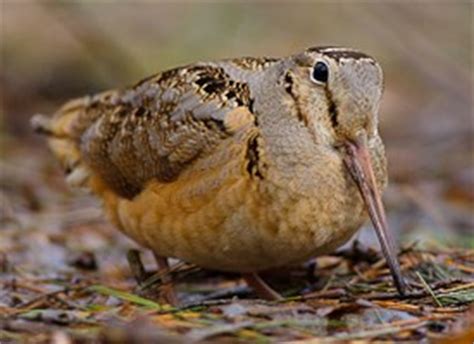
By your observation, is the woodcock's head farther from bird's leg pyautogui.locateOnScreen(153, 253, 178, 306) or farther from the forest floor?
bird's leg pyautogui.locateOnScreen(153, 253, 178, 306)

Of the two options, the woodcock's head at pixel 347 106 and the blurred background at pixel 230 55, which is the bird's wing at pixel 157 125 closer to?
the woodcock's head at pixel 347 106

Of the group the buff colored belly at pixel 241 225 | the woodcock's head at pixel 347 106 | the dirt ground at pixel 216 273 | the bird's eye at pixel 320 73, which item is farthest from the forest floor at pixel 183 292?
the bird's eye at pixel 320 73

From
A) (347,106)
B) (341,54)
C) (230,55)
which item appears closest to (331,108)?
(347,106)

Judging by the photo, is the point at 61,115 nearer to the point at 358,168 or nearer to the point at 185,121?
the point at 185,121

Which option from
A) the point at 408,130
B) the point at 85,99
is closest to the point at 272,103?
the point at 85,99

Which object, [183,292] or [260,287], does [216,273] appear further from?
[260,287]

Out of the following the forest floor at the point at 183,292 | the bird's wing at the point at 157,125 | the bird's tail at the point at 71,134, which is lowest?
the forest floor at the point at 183,292
